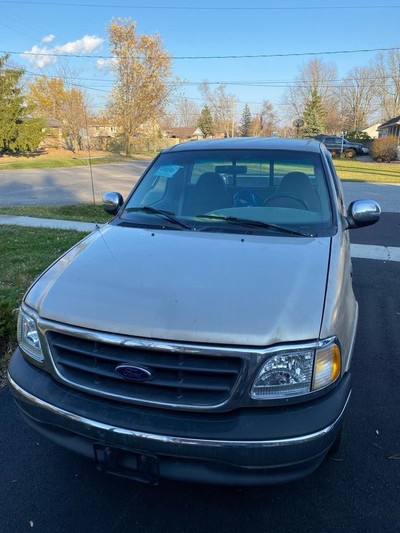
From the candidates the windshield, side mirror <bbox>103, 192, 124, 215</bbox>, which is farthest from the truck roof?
side mirror <bbox>103, 192, 124, 215</bbox>

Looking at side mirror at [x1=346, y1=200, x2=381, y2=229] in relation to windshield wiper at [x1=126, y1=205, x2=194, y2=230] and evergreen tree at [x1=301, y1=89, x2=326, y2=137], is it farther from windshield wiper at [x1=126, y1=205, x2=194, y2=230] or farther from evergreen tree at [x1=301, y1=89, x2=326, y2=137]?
evergreen tree at [x1=301, y1=89, x2=326, y2=137]

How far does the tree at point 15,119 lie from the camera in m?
36.1

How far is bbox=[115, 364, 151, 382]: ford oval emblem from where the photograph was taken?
1949 mm

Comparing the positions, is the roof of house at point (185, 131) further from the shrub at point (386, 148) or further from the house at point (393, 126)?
the shrub at point (386, 148)

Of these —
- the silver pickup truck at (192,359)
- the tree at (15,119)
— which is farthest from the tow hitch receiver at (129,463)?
the tree at (15,119)

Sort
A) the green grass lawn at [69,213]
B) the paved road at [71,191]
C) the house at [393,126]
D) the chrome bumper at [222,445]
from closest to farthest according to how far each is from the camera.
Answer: the chrome bumper at [222,445] → the green grass lawn at [69,213] → the paved road at [71,191] → the house at [393,126]

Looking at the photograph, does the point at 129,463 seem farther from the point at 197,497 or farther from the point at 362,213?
the point at 362,213

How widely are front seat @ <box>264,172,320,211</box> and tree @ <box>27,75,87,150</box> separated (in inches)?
1656

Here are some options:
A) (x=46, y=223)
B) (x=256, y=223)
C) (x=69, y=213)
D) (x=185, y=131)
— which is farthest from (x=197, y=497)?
(x=185, y=131)

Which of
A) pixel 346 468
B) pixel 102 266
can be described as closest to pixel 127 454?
pixel 102 266

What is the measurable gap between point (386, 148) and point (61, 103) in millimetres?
31717

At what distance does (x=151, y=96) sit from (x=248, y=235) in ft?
138

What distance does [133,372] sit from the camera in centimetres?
197

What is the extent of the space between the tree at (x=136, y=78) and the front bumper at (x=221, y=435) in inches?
1669
